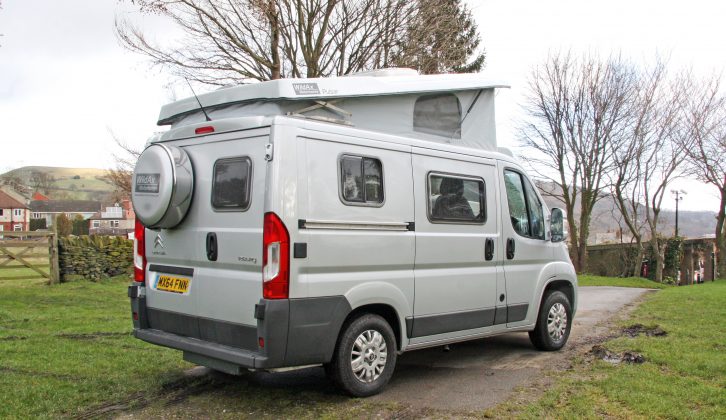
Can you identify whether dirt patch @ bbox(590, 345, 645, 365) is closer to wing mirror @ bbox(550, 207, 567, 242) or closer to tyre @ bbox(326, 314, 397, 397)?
wing mirror @ bbox(550, 207, 567, 242)

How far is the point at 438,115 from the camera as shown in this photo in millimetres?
6691

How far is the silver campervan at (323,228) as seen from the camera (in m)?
4.96

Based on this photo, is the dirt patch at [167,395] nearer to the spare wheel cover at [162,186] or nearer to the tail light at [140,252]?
the tail light at [140,252]

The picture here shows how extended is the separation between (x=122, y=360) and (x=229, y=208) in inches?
112

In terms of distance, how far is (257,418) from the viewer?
501cm

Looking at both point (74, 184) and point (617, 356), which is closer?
point (617, 356)

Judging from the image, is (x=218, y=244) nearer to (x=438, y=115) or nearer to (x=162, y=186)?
(x=162, y=186)

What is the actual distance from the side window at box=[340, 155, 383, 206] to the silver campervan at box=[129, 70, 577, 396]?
1cm

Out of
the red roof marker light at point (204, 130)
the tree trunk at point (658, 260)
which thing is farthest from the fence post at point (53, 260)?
the tree trunk at point (658, 260)

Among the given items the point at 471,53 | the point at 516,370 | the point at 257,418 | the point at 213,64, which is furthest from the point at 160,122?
the point at 471,53

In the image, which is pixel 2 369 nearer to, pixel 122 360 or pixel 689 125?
pixel 122 360

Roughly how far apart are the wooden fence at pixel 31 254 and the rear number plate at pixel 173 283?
47.4ft

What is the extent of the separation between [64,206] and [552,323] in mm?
127944

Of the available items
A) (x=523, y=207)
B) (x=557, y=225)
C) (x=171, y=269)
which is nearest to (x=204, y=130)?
(x=171, y=269)
